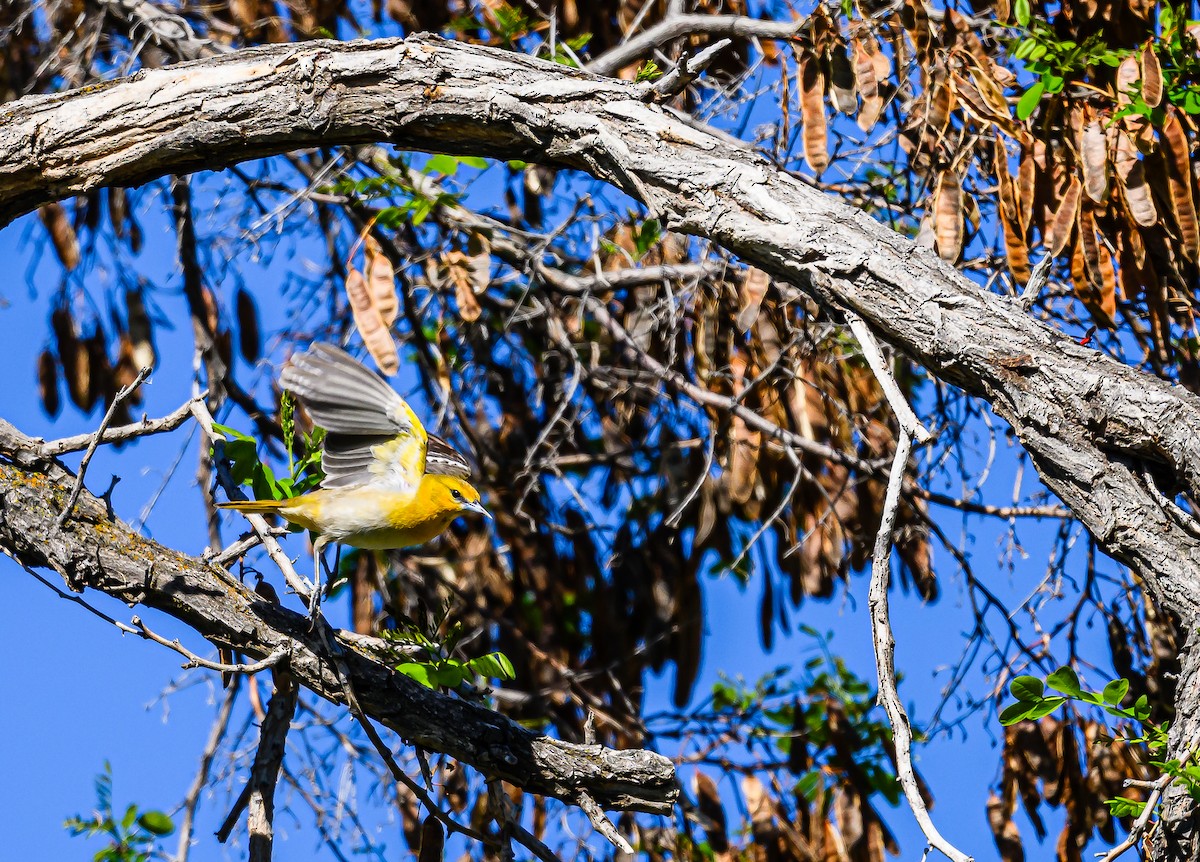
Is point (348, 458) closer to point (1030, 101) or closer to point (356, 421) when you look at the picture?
point (356, 421)

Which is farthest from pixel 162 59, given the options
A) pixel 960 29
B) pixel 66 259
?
pixel 960 29

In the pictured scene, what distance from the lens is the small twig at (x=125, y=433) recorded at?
9.19 ft

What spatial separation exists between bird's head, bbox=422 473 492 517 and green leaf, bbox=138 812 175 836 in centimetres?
203

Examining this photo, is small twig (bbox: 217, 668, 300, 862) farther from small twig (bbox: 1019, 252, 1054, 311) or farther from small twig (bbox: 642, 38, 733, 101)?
small twig (bbox: 1019, 252, 1054, 311)

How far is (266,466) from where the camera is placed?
10.0 feet

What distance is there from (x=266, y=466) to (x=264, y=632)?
463 mm

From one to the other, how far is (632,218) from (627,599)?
81.2 inches

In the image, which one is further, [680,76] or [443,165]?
[443,165]

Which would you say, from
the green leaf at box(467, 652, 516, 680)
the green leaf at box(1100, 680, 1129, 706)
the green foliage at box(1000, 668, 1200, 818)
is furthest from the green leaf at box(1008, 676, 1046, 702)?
the green leaf at box(467, 652, 516, 680)

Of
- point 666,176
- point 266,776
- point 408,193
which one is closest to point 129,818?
point 266,776

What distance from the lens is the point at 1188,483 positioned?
2.39m

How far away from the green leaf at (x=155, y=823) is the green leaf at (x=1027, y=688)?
3.36 meters

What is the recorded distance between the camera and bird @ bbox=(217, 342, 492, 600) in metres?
2.89

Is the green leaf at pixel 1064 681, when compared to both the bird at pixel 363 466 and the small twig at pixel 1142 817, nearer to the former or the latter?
the small twig at pixel 1142 817
